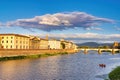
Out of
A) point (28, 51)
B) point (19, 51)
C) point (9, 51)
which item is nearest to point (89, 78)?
point (9, 51)

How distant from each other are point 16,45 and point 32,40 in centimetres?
3953

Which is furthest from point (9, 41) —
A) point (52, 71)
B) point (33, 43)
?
point (52, 71)

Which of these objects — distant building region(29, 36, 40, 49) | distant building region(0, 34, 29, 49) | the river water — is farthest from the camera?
distant building region(29, 36, 40, 49)

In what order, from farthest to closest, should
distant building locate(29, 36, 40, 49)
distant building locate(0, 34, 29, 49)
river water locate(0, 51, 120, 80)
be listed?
distant building locate(29, 36, 40, 49) → distant building locate(0, 34, 29, 49) → river water locate(0, 51, 120, 80)

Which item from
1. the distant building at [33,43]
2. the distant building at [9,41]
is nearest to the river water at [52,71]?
the distant building at [9,41]

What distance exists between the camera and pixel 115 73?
44094mm

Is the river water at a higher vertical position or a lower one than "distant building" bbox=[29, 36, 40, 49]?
lower

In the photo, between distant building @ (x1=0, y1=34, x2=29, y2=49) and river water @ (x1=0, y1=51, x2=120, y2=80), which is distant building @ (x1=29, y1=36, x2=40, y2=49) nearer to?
distant building @ (x1=0, y1=34, x2=29, y2=49)

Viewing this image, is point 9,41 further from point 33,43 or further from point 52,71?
point 52,71

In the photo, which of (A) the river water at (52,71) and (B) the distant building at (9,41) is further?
(B) the distant building at (9,41)

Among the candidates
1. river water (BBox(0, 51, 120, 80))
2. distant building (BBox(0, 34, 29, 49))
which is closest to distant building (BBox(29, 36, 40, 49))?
distant building (BBox(0, 34, 29, 49))

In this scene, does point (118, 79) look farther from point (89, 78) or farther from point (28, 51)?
point (28, 51)

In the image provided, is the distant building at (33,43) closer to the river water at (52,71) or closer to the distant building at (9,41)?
the distant building at (9,41)

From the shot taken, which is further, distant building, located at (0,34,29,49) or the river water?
distant building, located at (0,34,29,49)
